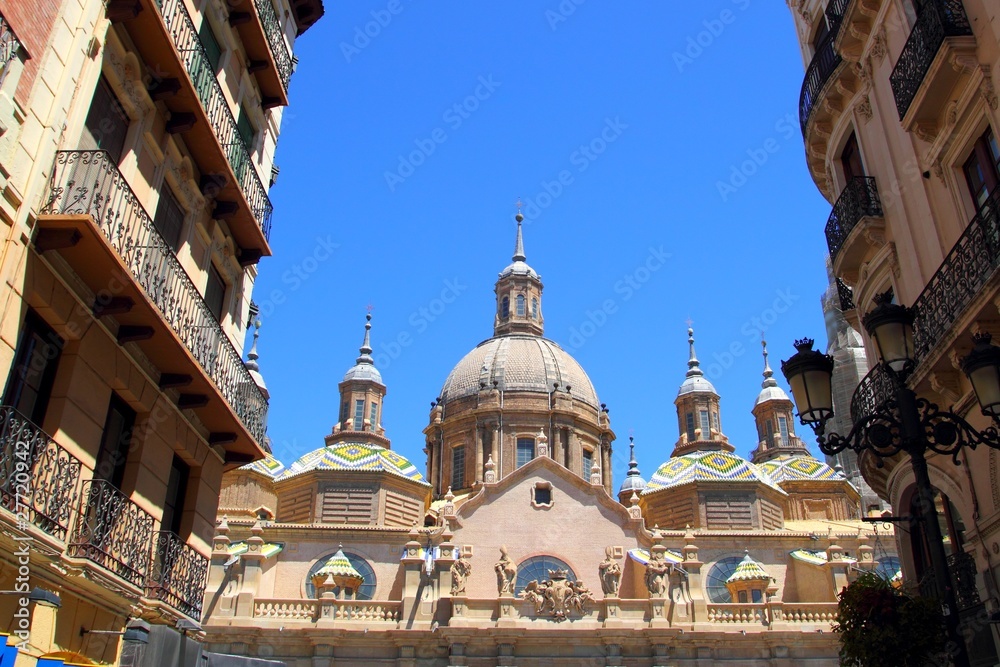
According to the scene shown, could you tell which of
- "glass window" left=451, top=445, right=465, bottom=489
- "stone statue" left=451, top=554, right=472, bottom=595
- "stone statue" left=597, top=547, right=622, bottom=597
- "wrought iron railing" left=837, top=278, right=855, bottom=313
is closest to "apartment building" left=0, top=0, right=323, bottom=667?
"wrought iron railing" left=837, top=278, right=855, bottom=313

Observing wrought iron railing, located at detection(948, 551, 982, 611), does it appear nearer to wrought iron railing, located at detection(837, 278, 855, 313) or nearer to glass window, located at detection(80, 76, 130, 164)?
wrought iron railing, located at detection(837, 278, 855, 313)

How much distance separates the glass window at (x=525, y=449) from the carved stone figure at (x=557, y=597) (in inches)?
680

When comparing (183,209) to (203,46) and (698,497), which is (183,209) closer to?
(203,46)

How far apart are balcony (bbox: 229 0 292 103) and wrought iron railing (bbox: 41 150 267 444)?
4.85 m

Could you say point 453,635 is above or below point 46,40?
below

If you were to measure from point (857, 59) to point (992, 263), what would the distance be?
624 centimetres

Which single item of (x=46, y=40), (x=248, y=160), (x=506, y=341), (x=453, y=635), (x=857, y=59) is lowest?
(x=453, y=635)

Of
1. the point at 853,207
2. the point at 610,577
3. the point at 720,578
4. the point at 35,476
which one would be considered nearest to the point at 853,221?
the point at 853,207

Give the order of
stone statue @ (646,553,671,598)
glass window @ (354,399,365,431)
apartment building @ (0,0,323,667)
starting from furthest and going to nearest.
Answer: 1. glass window @ (354,399,365,431)
2. stone statue @ (646,553,671,598)
3. apartment building @ (0,0,323,667)

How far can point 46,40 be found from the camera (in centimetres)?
875

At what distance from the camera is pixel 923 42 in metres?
11.5

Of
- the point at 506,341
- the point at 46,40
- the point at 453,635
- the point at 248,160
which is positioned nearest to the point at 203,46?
the point at 248,160

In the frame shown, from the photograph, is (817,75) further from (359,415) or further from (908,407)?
(359,415)

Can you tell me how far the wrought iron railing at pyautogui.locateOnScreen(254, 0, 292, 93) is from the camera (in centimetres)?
1455
